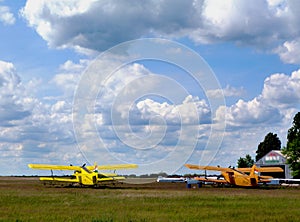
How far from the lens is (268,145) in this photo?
455 feet

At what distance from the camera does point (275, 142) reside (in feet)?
456

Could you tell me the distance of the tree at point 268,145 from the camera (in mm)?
138125

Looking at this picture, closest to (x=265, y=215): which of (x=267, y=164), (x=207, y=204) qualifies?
(x=207, y=204)

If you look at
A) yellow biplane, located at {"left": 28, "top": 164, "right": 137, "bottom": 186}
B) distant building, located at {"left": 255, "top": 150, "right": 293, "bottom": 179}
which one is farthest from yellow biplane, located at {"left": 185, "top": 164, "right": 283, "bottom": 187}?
distant building, located at {"left": 255, "top": 150, "right": 293, "bottom": 179}

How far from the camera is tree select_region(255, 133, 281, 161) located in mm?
138125

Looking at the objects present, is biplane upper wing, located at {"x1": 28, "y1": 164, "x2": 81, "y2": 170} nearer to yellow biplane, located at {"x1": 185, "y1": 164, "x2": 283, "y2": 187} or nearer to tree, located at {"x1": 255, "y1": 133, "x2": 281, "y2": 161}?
yellow biplane, located at {"x1": 185, "y1": 164, "x2": 283, "y2": 187}

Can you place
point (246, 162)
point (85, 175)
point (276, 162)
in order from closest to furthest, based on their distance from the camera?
point (85, 175)
point (276, 162)
point (246, 162)

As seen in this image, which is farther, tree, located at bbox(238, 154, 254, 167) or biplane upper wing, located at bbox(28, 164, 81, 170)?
tree, located at bbox(238, 154, 254, 167)

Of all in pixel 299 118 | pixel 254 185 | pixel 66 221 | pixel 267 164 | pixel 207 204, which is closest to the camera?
pixel 66 221

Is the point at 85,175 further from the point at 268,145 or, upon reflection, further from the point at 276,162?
the point at 268,145

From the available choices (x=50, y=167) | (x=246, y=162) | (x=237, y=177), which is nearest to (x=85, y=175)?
(x=50, y=167)

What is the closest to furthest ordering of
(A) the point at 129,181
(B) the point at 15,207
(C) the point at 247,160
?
(B) the point at 15,207 → (A) the point at 129,181 → (C) the point at 247,160

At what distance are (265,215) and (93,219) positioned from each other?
9720 millimetres

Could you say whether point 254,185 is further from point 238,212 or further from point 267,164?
point 267,164
